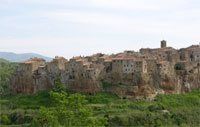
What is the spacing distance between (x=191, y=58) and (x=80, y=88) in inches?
631

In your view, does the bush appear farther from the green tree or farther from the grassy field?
the green tree

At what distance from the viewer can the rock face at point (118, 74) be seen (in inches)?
2329

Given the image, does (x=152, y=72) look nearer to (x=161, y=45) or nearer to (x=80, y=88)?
(x=80, y=88)

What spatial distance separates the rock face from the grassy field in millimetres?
1364

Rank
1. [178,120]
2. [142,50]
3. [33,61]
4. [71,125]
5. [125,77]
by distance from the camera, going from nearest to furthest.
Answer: [71,125], [178,120], [125,77], [33,61], [142,50]

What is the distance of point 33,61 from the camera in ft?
218

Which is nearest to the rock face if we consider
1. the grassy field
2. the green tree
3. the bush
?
the grassy field

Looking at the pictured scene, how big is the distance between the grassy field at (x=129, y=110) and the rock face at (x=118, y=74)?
4.47 ft

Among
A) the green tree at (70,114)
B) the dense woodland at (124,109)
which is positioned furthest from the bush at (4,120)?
the green tree at (70,114)

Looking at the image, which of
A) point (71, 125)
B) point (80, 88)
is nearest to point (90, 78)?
point (80, 88)

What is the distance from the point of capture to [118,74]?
5975 centimetres

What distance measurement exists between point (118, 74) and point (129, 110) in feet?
19.8

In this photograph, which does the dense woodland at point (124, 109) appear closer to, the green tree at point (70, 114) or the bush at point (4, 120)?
the bush at point (4, 120)

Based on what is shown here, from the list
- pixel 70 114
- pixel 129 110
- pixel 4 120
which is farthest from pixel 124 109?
pixel 70 114
